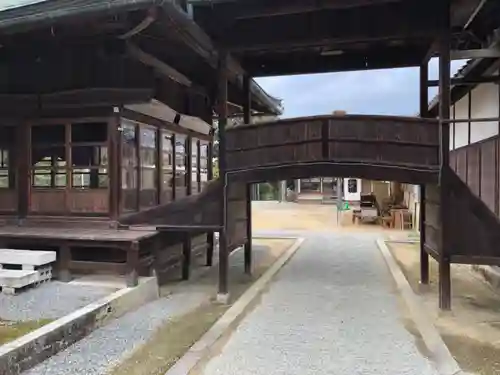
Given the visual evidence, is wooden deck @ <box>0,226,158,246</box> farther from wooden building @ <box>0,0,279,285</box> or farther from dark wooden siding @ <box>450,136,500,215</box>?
dark wooden siding @ <box>450,136,500,215</box>

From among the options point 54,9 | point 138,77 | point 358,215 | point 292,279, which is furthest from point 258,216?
point 54,9

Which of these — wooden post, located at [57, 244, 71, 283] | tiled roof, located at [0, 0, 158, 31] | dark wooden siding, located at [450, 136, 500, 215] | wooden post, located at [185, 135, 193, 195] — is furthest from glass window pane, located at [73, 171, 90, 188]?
dark wooden siding, located at [450, 136, 500, 215]

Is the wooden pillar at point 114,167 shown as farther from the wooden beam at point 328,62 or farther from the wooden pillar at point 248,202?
the wooden beam at point 328,62

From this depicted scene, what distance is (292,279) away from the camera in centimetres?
903

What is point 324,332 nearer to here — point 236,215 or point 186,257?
point 236,215

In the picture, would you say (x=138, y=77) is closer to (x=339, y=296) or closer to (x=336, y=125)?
(x=336, y=125)

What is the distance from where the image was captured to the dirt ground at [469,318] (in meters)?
4.83

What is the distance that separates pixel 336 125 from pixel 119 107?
11.5 feet

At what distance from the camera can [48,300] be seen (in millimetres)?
6262

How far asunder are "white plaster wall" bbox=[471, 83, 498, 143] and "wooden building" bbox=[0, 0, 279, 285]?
453cm

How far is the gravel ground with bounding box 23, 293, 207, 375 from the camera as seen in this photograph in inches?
176

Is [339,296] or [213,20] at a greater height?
[213,20]

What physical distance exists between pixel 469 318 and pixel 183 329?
3.74m

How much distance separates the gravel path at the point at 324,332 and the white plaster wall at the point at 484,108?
3.26 m
